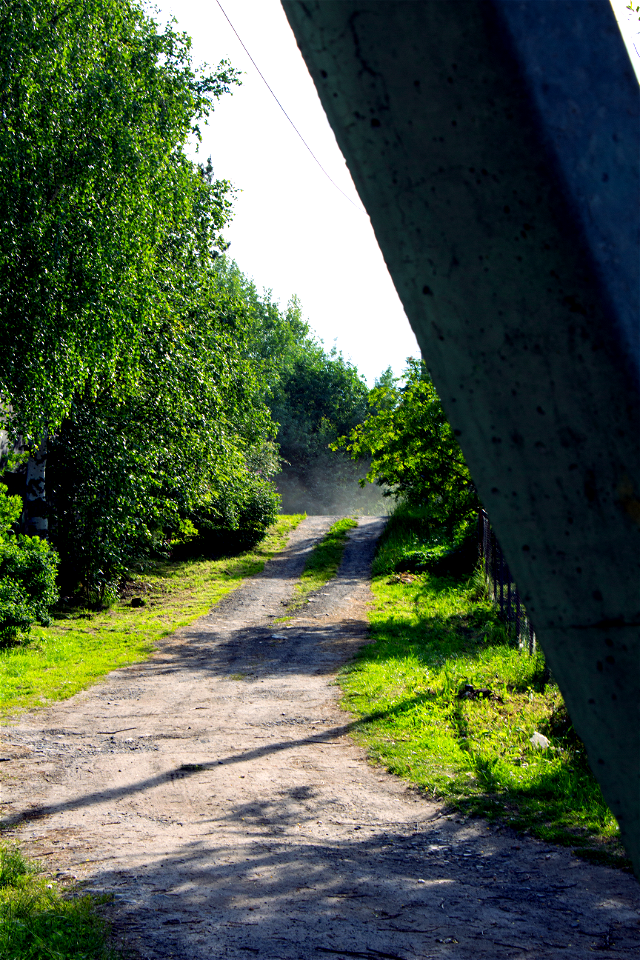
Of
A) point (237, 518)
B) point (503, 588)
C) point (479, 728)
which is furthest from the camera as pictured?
point (237, 518)

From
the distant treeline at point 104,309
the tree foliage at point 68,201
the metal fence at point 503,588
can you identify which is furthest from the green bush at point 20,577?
the metal fence at point 503,588

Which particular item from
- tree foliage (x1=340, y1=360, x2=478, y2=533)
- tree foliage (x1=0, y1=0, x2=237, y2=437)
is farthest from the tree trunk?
tree foliage (x1=340, y1=360, x2=478, y2=533)

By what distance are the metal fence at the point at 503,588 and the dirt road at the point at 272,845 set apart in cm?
327

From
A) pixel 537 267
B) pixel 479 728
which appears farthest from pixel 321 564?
pixel 537 267

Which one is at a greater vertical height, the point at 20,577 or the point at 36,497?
the point at 36,497

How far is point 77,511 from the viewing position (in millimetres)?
13312

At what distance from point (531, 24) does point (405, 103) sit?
0.17 meters

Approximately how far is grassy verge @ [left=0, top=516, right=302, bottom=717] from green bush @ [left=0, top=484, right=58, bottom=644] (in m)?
0.39

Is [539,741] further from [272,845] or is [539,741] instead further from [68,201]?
[68,201]

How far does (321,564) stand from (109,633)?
351 inches

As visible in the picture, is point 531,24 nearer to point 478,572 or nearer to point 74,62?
point 74,62

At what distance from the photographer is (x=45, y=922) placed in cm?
334

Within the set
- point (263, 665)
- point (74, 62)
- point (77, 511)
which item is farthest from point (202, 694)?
point (74, 62)

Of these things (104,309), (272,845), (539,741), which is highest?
(104,309)
